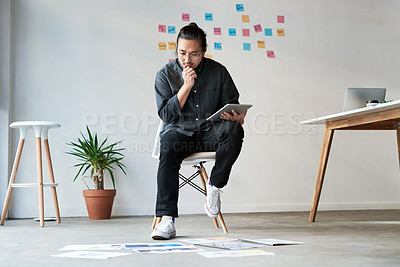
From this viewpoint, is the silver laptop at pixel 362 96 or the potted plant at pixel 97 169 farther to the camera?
the potted plant at pixel 97 169

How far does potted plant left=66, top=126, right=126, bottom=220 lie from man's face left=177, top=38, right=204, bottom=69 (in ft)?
4.33

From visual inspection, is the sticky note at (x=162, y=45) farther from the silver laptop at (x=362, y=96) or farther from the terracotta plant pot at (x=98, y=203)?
the silver laptop at (x=362, y=96)

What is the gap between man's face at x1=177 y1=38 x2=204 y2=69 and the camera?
2443mm

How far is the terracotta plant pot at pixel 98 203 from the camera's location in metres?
3.47

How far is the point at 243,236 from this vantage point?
91.9 inches

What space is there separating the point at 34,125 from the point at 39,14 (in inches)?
45.2

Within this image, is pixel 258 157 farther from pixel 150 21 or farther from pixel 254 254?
pixel 254 254

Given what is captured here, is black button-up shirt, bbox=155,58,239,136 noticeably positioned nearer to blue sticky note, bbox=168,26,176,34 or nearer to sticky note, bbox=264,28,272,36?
blue sticky note, bbox=168,26,176,34

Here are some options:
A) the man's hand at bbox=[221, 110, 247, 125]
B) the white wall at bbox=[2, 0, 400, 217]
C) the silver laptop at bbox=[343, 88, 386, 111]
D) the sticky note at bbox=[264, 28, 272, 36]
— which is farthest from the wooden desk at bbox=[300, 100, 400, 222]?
the sticky note at bbox=[264, 28, 272, 36]

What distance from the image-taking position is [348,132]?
14.1 feet

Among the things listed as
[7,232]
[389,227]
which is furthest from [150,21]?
[389,227]

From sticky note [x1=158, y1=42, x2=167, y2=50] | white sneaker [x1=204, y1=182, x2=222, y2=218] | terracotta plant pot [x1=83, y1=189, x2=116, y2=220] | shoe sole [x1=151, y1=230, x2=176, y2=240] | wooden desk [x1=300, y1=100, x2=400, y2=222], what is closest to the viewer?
shoe sole [x1=151, y1=230, x2=176, y2=240]

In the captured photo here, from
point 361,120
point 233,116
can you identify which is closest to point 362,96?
point 361,120

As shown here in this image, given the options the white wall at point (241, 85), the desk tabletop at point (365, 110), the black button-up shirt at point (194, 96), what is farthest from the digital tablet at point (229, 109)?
the white wall at point (241, 85)
